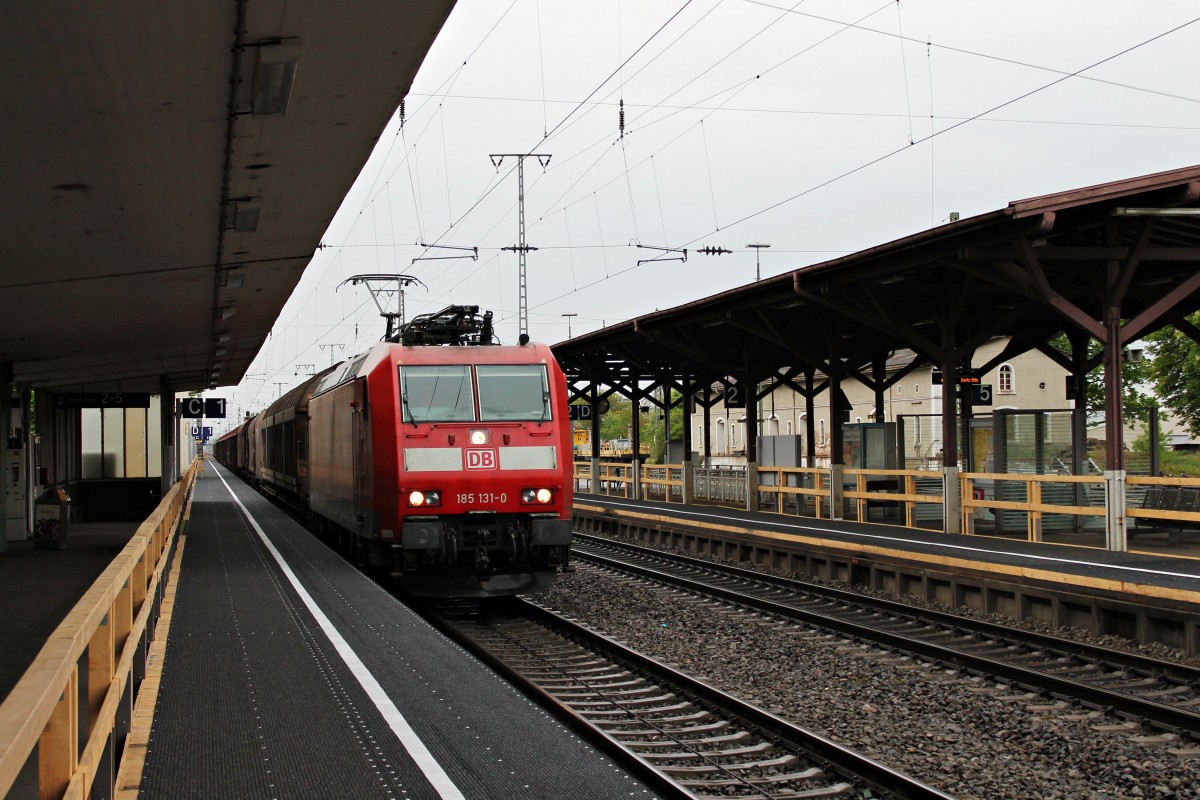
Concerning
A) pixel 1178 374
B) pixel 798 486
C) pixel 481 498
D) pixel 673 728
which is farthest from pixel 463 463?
pixel 1178 374

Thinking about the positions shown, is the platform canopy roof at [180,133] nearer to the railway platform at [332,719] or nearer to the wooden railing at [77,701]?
the wooden railing at [77,701]

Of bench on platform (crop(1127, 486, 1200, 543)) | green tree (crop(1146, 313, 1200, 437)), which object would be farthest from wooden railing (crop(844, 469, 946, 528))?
green tree (crop(1146, 313, 1200, 437))

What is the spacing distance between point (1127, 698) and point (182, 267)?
9.68 m

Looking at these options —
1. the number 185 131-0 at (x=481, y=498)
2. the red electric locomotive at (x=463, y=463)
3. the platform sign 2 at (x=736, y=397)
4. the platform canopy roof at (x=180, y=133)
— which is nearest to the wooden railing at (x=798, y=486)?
the platform sign 2 at (x=736, y=397)

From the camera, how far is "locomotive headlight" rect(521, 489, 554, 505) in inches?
450

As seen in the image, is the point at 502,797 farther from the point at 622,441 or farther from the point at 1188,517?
the point at 622,441

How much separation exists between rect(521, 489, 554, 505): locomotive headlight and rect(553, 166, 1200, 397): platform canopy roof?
6.00m

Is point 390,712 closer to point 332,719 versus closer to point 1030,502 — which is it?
point 332,719

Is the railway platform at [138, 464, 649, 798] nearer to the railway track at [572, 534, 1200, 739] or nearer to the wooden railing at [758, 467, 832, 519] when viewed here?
the railway track at [572, 534, 1200, 739]

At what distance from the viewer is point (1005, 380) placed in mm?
43125

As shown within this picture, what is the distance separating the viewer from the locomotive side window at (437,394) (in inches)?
457

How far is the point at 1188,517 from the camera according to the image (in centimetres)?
1177

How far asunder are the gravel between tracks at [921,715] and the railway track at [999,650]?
21 centimetres

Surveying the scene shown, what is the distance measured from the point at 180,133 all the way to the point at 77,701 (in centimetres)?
481
